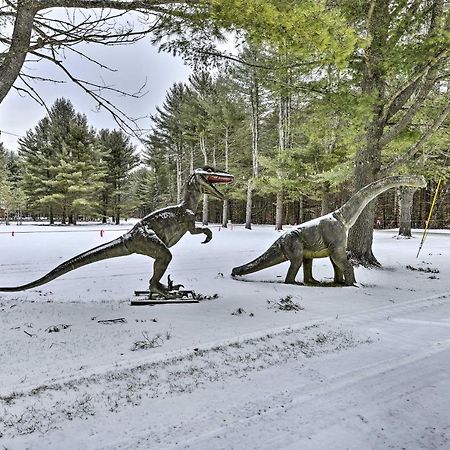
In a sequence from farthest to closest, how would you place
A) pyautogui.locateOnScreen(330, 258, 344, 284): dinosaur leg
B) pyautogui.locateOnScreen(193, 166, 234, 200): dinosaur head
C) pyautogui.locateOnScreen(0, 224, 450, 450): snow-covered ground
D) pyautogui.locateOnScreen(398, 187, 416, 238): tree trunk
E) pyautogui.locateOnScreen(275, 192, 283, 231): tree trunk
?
1. pyautogui.locateOnScreen(275, 192, 283, 231): tree trunk
2. pyautogui.locateOnScreen(398, 187, 416, 238): tree trunk
3. pyautogui.locateOnScreen(330, 258, 344, 284): dinosaur leg
4. pyautogui.locateOnScreen(193, 166, 234, 200): dinosaur head
5. pyautogui.locateOnScreen(0, 224, 450, 450): snow-covered ground

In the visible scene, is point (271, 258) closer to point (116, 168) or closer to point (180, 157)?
point (180, 157)

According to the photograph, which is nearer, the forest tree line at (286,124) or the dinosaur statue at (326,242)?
the forest tree line at (286,124)

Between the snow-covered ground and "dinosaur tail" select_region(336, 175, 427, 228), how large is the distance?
150cm

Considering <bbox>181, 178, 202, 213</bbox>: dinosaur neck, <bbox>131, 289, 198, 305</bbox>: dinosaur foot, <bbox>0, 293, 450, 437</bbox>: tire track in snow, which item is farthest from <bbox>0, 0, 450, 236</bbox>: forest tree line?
<bbox>0, 293, 450, 437</bbox>: tire track in snow

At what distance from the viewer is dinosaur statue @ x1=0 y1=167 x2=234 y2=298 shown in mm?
4945

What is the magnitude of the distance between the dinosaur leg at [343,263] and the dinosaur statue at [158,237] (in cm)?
232

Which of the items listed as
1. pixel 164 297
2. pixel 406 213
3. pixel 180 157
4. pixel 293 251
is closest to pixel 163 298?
pixel 164 297

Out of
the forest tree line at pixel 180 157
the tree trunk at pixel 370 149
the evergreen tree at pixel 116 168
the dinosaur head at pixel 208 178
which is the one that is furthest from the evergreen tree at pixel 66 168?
Result: the dinosaur head at pixel 208 178

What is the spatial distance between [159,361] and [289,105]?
20572mm

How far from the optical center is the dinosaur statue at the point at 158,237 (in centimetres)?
495

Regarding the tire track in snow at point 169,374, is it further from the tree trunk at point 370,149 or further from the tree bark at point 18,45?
the tree trunk at point 370,149

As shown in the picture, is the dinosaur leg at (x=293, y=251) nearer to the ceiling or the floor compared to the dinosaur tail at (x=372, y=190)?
nearer to the floor

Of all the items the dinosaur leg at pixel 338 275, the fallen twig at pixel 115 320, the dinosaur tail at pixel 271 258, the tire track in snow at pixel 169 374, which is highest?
the dinosaur tail at pixel 271 258

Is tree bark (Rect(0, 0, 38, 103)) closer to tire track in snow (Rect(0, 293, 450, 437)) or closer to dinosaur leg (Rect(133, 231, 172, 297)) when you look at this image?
dinosaur leg (Rect(133, 231, 172, 297))
